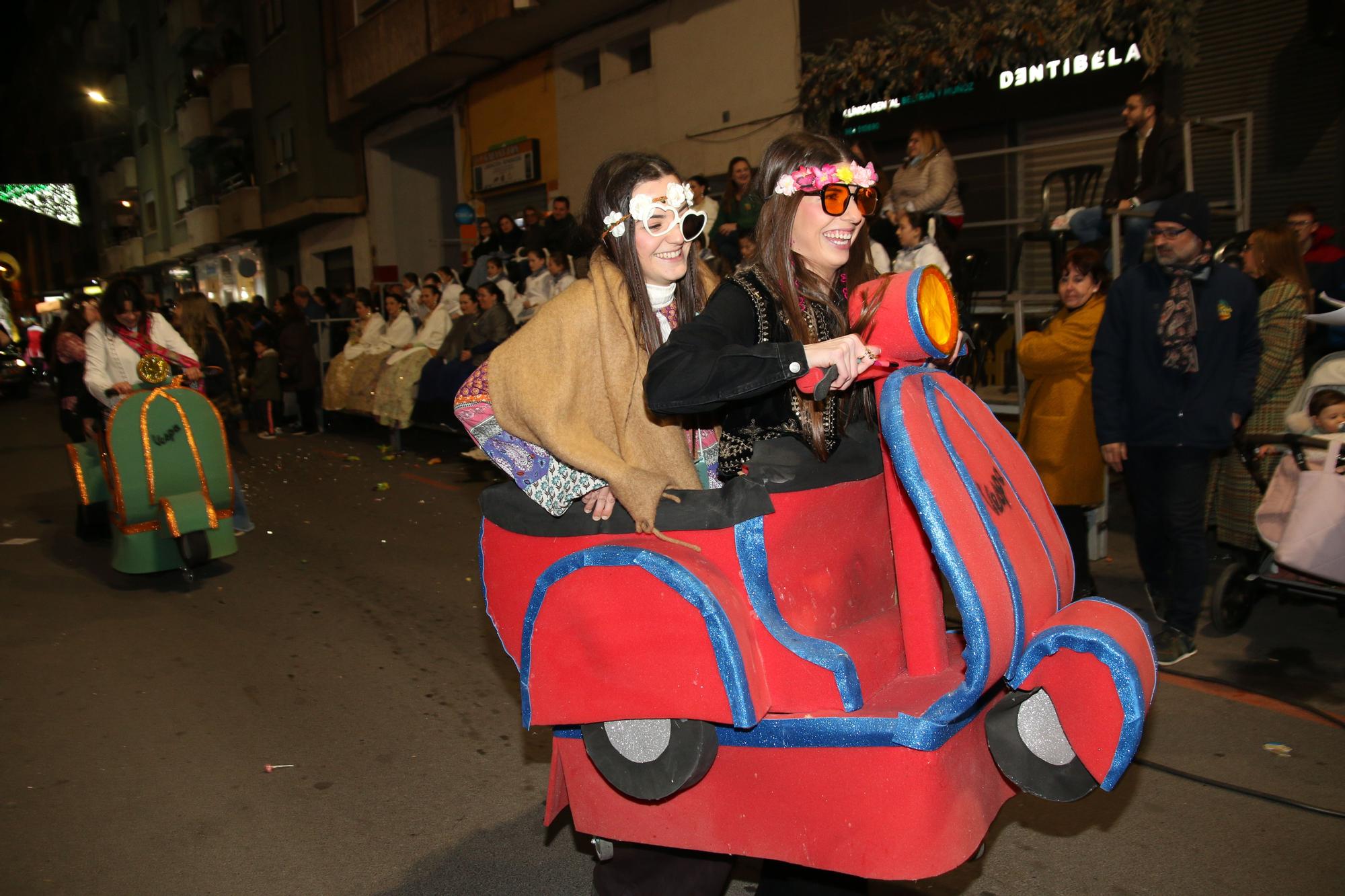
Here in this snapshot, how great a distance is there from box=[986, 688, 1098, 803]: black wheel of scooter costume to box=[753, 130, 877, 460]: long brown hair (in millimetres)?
667

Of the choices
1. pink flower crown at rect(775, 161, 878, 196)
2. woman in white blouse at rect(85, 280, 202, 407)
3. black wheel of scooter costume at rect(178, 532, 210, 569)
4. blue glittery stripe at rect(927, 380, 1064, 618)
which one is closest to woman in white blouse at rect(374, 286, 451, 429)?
woman in white blouse at rect(85, 280, 202, 407)

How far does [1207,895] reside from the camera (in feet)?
9.58

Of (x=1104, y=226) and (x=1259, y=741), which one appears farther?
(x=1104, y=226)

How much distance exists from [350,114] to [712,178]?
1253 cm

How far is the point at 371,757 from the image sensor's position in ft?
13.3

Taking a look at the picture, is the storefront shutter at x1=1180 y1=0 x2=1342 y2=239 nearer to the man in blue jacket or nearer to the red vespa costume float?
the man in blue jacket

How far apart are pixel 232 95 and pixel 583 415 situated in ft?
98.9

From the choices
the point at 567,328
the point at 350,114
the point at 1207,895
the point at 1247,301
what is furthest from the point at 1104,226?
the point at 350,114

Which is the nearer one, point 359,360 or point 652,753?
point 652,753

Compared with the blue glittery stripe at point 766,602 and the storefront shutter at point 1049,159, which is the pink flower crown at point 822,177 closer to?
the blue glittery stripe at point 766,602

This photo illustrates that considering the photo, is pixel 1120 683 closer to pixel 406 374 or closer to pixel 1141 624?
pixel 1141 624

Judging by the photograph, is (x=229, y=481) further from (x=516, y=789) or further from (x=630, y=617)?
(x=630, y=617)

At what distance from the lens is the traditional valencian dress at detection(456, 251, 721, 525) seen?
2.32 metres

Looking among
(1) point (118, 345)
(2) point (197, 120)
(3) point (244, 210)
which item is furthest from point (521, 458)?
(2) point (197, 120)
